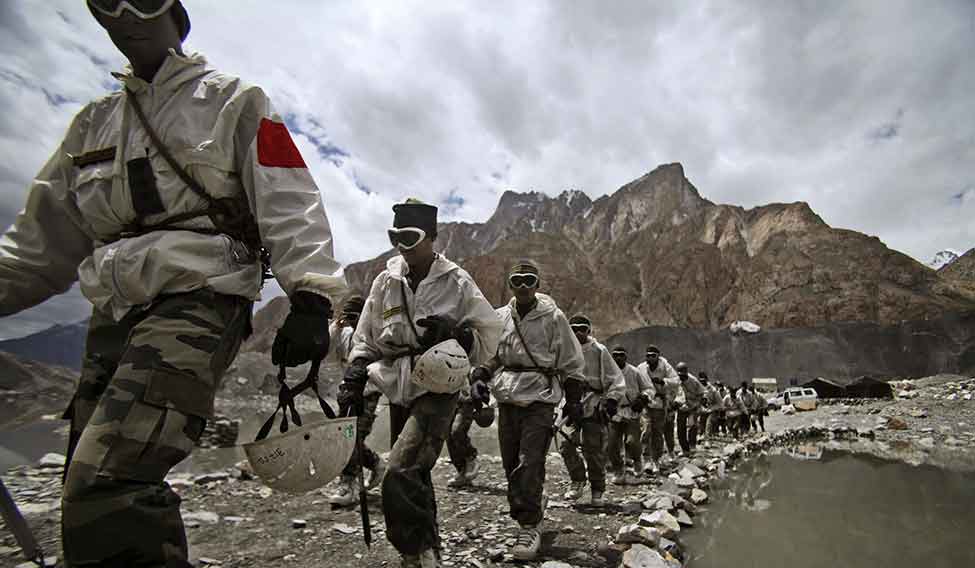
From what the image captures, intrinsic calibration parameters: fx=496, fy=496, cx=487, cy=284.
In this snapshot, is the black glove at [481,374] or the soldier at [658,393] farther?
the soldier at [658,393]

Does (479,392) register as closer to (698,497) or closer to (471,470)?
(471,470)

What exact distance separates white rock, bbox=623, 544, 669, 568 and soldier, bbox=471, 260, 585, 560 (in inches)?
24.8

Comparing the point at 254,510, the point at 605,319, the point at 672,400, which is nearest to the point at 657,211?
the point at 605,319

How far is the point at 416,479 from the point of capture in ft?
8.39

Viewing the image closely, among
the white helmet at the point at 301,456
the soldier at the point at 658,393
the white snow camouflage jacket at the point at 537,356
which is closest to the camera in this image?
the white helmet at the point at 301,456

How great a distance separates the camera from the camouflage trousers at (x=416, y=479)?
2.47m

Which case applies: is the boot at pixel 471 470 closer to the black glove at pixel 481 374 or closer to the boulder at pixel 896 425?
the black glove at pixel 481 374

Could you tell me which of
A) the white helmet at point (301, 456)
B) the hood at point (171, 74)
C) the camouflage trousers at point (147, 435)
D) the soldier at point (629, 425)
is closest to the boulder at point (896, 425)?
the soldier at point (629, 425)

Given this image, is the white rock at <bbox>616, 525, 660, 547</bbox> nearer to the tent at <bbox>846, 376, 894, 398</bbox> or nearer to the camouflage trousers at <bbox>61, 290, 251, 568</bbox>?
the camouflage trousers at <bbox>61, 290, 251, 568</bbox>

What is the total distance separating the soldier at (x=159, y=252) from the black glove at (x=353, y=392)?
3.99 feet

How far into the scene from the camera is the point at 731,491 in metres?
6.23

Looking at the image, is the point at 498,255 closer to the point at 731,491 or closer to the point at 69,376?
the point at 69,376

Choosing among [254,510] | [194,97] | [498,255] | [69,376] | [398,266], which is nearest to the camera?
[194,97]

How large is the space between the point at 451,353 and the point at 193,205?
4.60ft
